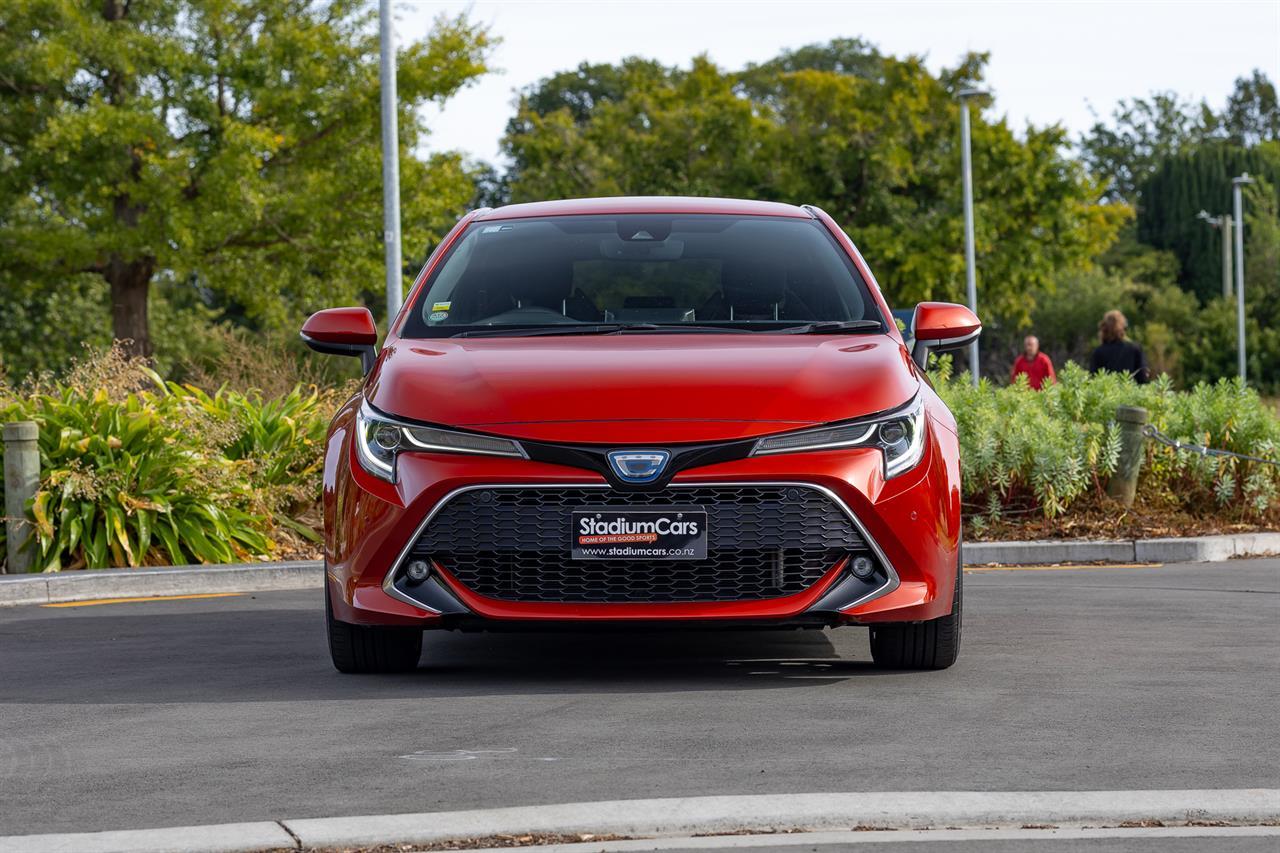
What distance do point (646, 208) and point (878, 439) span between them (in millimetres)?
2050

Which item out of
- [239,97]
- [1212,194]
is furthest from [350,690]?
[1212,194]

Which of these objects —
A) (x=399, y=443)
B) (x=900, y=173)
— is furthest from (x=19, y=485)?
(x=900, y=173)

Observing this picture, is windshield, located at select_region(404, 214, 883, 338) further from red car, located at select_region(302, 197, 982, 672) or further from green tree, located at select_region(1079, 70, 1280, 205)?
green tree, located at select_region(1079, 70, 1280, 205)

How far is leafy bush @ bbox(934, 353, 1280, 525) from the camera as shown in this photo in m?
13.5

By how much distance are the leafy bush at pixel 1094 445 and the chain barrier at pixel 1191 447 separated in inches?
4.3

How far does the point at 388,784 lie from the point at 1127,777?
6.56 ft

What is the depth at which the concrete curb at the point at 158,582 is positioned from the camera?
1070cm

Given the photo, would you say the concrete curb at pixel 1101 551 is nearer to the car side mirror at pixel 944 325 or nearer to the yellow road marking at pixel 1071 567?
the yellow road marking at pixel 1071 567

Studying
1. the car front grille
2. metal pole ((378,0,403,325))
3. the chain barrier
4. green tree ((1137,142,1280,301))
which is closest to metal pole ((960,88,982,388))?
metal pole ((378,0,403,325))

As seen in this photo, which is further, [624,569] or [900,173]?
[900,173]

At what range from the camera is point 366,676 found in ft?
23.6

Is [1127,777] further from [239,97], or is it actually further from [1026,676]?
[239,97]

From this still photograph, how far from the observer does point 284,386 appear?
15.8 meters

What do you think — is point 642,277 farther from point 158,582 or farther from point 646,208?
point 158,582
